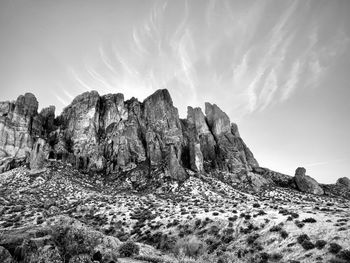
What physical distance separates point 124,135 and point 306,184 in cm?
8937

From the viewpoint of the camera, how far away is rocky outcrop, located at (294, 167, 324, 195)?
8356 cm

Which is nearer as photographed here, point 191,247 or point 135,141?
point 191,247

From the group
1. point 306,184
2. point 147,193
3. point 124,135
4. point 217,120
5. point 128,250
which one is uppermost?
point 217,120

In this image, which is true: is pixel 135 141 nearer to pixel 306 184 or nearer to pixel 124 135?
pixel 124 135

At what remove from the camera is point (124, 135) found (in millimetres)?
108875

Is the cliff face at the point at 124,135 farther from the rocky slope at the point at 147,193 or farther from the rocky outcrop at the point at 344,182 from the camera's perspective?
the rocky outcrop at the point at 344,182

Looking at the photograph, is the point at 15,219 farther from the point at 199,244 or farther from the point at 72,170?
the point at 72,170

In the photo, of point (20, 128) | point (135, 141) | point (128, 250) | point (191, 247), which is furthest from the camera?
point (135, 141)

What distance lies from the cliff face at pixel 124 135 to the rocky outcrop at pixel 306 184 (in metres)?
21.8

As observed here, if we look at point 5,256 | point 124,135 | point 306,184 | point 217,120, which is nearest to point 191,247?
point 5,256

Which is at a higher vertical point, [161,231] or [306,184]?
[306,184]

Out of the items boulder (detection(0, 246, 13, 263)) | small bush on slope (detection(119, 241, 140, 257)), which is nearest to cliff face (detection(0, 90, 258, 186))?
small bush on slope (detection(119, 241, 140, 257))

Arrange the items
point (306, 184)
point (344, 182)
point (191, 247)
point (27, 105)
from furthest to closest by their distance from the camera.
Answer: point (27, 105) < point (344, 182) < point (306, 184) < point (191, 247)

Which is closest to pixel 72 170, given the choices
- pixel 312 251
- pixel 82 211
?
pixel 82 211
